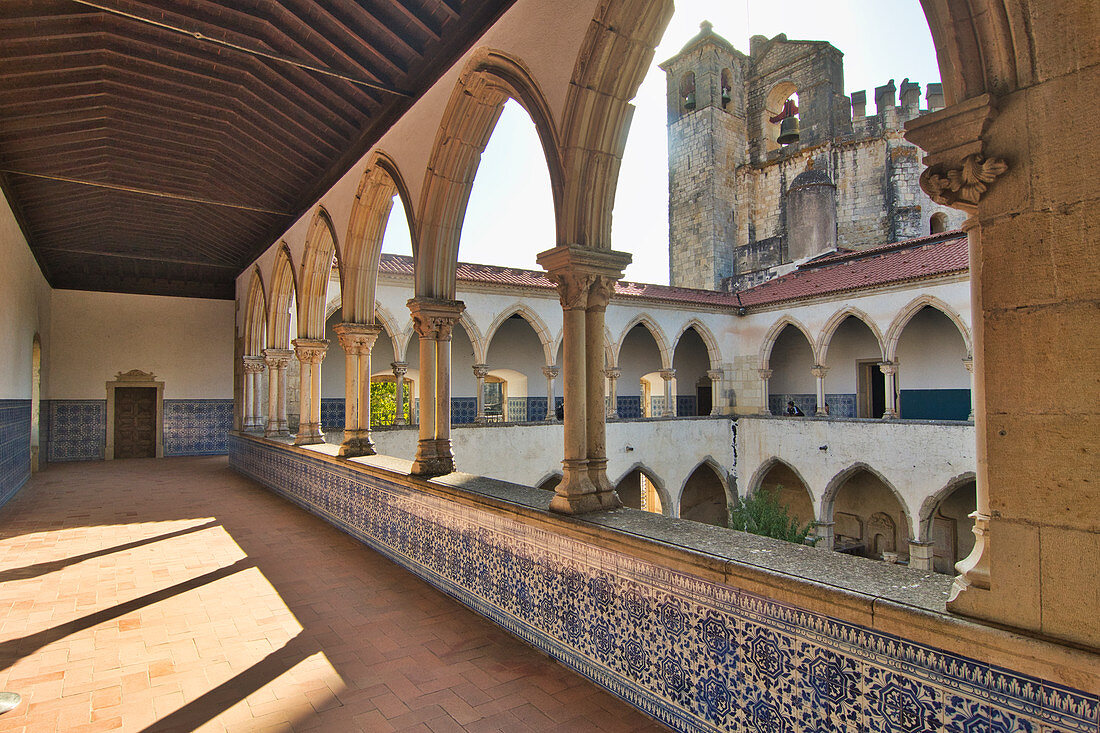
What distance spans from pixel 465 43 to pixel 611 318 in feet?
32.6

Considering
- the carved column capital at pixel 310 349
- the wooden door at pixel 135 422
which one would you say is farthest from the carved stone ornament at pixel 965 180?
the wooden door at pixel 135 422

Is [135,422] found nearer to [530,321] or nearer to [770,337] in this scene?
[530,321]

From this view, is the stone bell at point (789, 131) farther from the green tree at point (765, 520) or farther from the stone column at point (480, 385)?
the stone column at point (480, 385)

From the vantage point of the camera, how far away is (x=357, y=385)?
21.6 feet

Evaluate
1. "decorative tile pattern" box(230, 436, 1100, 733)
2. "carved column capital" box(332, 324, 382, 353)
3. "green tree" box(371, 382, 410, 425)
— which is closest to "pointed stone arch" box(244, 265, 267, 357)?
"carved column capital" box(332, 324, 382, 353)

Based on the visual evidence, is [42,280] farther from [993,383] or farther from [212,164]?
[993,383]

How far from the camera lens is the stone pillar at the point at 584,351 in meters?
3.35

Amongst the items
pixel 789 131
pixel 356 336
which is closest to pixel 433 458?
pixel 356 336

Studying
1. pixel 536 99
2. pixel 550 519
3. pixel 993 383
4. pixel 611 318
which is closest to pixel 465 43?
pixel 536 99

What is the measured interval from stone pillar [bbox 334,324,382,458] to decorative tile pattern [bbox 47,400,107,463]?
10076 millimetres

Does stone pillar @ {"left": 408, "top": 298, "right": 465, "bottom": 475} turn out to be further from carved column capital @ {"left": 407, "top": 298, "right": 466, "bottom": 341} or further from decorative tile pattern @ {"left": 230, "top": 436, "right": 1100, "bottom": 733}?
decorative tile pattern @ {"left": 230, "top": 436, "right": 1100, "bottom": 733}

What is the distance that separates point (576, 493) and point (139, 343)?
14092 millimetres

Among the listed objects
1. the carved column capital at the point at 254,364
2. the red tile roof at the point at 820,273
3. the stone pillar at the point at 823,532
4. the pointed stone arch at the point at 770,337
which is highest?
the red tile roof at the point at 820,273

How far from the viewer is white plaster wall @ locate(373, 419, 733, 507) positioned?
12.0 m
